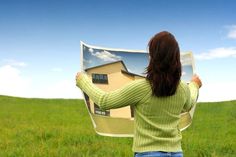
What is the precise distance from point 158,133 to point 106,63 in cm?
174

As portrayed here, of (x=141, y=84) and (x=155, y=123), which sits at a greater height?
(x=141, y=84)

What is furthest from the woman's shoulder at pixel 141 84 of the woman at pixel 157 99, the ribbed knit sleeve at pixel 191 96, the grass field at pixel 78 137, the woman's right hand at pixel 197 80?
the grass field at pixel 78 137

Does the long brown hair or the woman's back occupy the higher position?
the long brown hair

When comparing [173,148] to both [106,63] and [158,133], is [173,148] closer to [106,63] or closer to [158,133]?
[158,133]

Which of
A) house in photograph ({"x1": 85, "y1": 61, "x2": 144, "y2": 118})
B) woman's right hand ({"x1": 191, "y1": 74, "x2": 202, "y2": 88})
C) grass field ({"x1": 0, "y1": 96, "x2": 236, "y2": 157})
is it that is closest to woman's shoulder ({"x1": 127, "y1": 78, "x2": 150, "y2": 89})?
house in photograph ({"x1": 85, "y1": 61, "x2": 144, "y2": 118})

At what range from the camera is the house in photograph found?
6.18 meters

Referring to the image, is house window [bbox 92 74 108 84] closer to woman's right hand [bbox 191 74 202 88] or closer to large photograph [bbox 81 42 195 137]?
large photograph [bbox 81 42 195 137]

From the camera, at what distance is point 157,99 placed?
4.78 metres

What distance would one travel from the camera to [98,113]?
6.17m

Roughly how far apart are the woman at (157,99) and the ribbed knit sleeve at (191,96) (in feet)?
0.80

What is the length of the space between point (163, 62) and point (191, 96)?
1120mm

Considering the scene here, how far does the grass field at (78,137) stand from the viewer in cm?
1158

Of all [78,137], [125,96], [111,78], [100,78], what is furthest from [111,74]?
[78,137]

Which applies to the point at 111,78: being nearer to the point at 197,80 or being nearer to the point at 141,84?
the point at 197,80
